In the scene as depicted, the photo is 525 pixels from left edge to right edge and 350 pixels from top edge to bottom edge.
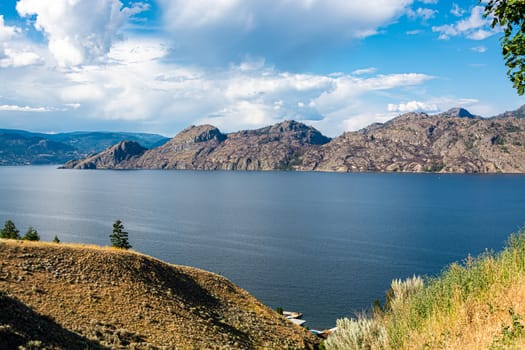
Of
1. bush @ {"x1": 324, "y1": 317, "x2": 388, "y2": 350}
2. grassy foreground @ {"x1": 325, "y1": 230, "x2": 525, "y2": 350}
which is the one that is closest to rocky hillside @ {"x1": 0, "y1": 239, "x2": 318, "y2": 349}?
bush @ {"x1": 324, "y1": 317, "x2": 388, "y2": 350}

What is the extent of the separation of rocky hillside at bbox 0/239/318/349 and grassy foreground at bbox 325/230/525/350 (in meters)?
15.1

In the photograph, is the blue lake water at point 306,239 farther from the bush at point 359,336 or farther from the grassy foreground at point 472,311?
the grassy foreground at point 472,311

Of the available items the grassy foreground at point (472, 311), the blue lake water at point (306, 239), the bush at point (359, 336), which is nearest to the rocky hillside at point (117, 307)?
the bush at point (359, 336)

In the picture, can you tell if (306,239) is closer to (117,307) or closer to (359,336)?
(117,307)

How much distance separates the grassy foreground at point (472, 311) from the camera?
9953 millimetres

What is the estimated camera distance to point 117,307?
30.9 m

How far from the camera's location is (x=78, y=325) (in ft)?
84.7

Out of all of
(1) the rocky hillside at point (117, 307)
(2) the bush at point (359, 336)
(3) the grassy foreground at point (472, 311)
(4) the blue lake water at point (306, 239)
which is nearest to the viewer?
(3) the grassy foreground at point (472, 311)

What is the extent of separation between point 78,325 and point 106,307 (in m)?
4.31

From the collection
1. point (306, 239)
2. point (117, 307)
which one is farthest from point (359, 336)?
point (306, 239)

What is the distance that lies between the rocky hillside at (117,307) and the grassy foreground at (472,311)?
49.7 feet

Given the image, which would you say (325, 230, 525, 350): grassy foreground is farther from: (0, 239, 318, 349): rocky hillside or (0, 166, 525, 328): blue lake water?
(0, 166, 525, 328): blue lake water

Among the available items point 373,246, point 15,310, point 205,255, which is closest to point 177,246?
point 205,255

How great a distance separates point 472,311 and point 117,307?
26416mm
